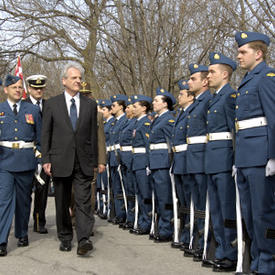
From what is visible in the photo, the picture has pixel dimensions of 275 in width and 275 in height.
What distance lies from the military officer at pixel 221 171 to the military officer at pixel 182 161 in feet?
2.53

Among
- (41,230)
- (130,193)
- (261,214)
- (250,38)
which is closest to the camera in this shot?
(261,214)

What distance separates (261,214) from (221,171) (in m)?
0.89

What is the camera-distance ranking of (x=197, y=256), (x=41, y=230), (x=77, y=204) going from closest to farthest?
(x=197, y=256), (x=77, y=204), (x=41, y=230)

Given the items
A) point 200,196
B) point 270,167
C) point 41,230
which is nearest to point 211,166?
point 200,196

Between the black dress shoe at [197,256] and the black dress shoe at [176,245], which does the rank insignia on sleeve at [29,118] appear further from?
the black dress shoe at [197,256]

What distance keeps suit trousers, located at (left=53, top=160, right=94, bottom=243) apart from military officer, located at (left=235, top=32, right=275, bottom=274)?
2.15 m

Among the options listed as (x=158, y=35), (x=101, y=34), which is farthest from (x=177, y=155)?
(x=101, y=34)

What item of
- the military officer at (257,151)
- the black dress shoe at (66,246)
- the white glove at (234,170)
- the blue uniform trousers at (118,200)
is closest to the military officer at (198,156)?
the white glove at (234,170)

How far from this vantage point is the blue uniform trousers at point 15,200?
729 cm

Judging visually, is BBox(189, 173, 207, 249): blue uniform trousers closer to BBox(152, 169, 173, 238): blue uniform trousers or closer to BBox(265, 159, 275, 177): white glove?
BBox(152, 169, 173, 238): blue uniform trousers

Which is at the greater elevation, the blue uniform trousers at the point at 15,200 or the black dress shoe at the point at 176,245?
the blue uniform trousers at the point at 15,200

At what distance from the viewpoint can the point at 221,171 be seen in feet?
20.3

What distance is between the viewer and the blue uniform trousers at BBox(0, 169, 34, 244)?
729cm

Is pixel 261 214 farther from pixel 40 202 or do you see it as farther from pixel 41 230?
pixel 40 202
